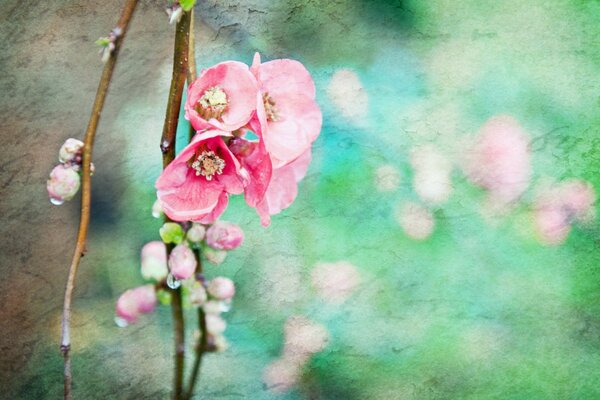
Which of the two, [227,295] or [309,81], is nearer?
[309,81]

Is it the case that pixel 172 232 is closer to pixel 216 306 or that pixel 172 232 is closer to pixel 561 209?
pixel 216 306

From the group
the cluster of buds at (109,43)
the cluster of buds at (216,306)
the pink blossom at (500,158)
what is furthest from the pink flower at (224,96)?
the pink blossom at (500,158)

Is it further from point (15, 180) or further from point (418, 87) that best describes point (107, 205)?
point (418, 87)

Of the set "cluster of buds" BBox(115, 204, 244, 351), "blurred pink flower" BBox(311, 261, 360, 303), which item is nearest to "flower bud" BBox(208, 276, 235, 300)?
"cluster of buds" BBox(115, 204, 244, 351)

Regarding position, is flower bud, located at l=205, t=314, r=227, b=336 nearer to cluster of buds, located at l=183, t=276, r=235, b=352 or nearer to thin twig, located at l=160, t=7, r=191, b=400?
cluster of buds, located at l=183, t=276, r=235, b=352

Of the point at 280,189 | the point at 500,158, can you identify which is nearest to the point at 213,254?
the point at 280,189

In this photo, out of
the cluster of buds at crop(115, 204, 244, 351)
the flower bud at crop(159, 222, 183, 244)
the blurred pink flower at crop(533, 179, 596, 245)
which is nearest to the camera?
the flower bud at crop(159, 222, 183, 244)

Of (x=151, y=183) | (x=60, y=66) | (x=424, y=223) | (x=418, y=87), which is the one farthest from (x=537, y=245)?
(x=60, y=66)
